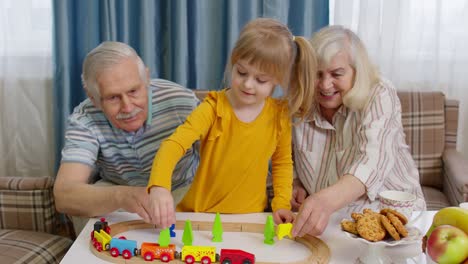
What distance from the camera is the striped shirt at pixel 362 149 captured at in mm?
1749

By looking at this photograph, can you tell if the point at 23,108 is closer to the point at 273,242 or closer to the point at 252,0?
the point at 252,0

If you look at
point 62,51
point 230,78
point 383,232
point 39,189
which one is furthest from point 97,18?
point 383,232

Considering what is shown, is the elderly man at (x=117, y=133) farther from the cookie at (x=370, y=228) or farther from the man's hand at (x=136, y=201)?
the cookie at (x=370, y=228)

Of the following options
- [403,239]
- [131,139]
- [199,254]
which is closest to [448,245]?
[403,239]

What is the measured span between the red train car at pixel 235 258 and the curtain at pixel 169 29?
162 cm

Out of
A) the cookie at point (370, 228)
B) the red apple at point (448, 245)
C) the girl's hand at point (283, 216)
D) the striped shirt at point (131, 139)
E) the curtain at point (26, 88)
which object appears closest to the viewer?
the red apple at point (448, 245)

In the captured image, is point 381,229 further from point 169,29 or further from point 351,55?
point 169,29

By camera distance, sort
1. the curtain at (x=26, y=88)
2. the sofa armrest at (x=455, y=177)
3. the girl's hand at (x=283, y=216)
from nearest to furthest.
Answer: the girl's hand at (x=283, y=216) < the sofa armrest at (x=455, y=177) < the curtain at (x=26, y=88)

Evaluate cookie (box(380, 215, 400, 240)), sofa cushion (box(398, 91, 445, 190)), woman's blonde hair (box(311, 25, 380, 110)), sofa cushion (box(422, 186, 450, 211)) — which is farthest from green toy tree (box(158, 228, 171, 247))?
sofa cushion (box(398, 91, 445, 190))

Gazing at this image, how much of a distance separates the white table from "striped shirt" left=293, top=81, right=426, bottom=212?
17cm

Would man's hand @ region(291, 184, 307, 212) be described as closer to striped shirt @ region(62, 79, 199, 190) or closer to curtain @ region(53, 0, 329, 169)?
striped shirt @ region(62, 79, 199, 190)

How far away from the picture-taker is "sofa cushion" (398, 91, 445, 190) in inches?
105

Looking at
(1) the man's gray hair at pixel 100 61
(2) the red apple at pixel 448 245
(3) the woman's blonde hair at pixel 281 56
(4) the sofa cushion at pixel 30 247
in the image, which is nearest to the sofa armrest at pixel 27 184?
(4) the sofa cushion at pixel 30 247

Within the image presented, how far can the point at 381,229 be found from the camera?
51.7 inches
